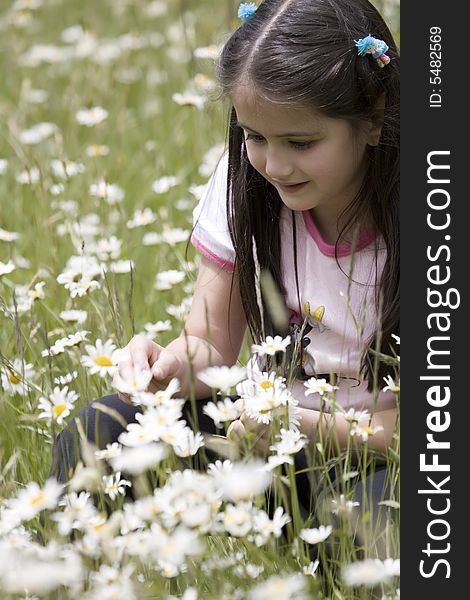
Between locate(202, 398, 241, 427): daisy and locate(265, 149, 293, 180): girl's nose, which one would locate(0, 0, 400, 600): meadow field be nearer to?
locate(202, 398, 241, 427): daisy

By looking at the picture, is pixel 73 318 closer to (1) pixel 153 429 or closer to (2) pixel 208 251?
(2) pixel 208 251

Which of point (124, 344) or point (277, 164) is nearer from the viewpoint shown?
point (277, 164)

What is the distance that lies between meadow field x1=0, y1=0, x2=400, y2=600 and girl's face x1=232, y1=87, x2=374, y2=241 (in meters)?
0.21

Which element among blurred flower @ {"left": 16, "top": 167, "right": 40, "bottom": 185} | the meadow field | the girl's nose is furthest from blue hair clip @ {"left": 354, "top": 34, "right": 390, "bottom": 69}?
blurred flower @ {"left": 16, "top": 167, "right": 40, "bottom": 185}

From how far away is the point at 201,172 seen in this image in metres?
2.27

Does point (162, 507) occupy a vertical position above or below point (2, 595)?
above

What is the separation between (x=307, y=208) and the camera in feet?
4.51

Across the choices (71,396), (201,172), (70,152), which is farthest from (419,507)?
(70,152)

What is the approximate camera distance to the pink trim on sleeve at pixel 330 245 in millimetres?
1441

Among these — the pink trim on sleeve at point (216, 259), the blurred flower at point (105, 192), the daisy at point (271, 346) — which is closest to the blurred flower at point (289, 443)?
the daisy at point (271, 346)

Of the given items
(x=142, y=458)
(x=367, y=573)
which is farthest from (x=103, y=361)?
→ (x=367, y=573)

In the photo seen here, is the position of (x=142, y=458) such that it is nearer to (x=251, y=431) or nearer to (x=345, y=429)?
(x=251, y=431)

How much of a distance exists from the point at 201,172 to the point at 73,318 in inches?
30.3

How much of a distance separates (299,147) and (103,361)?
12.7 inches
